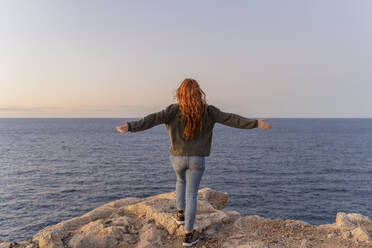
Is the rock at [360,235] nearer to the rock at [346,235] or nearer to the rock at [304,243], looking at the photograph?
the rock at [346,235]

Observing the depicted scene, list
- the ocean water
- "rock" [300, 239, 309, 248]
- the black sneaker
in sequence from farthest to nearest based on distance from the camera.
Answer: the ocean water → "rock" [300, 239, 309, 248] → the black sneaker

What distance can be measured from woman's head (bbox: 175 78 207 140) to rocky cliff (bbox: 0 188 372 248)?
2.61 m

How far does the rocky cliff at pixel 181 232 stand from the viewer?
19.4 feet

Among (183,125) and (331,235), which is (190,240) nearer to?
(183,125)

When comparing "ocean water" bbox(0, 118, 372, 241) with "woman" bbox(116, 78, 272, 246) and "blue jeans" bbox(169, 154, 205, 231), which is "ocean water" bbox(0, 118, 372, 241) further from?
"woman" bbox(116, 78, 272, 246)

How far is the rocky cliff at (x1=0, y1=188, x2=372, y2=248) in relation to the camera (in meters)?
5.90

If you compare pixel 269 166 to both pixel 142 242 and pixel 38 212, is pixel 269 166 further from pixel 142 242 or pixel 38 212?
pixel 142 242

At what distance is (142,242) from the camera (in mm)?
5902

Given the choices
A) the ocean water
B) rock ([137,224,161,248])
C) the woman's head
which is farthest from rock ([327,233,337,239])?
the ocean water

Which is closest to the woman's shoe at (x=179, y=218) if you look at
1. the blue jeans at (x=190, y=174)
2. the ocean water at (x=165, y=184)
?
the blue jeans at (x=190, y=174)

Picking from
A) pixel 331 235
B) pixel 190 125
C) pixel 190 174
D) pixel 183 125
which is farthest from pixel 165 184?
pixel 190 125

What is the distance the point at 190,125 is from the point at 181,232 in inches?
106

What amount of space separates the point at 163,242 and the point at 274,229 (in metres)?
2.88

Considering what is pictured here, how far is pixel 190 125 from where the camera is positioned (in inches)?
201
